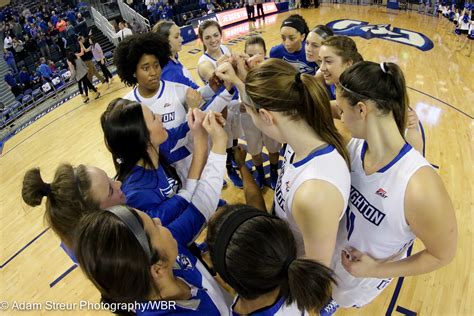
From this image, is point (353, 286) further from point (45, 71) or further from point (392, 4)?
point (392, 4)

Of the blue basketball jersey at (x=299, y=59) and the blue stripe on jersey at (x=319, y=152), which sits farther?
the blue basketball jersey at (x=299, y=59)

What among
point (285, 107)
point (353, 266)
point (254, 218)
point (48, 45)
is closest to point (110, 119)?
point (285, 107)

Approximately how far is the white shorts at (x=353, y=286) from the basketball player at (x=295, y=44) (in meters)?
2.39

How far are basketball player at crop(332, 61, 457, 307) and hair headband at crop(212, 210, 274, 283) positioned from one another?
2.54ft

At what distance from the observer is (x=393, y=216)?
1.62 m

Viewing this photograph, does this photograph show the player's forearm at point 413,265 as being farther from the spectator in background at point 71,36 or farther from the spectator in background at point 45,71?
the spectator in background at point 71,36

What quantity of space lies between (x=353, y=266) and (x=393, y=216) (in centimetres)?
43

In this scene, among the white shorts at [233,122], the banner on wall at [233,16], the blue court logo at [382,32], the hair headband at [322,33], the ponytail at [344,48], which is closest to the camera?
the ponytail at [344,48]

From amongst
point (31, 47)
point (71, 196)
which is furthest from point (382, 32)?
point (31, 47)

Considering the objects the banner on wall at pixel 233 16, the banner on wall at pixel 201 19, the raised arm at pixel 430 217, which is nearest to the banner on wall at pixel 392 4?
the banner on wall at pixel 233 16

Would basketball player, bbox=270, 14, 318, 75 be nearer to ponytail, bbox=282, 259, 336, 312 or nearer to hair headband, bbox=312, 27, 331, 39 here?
hair headband, bbox=312, 27, 331, 39

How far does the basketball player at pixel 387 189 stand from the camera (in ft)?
4.92

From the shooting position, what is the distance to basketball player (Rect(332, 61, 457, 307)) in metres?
1.50

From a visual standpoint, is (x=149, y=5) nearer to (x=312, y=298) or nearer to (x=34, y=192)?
(x=34, y=192)
